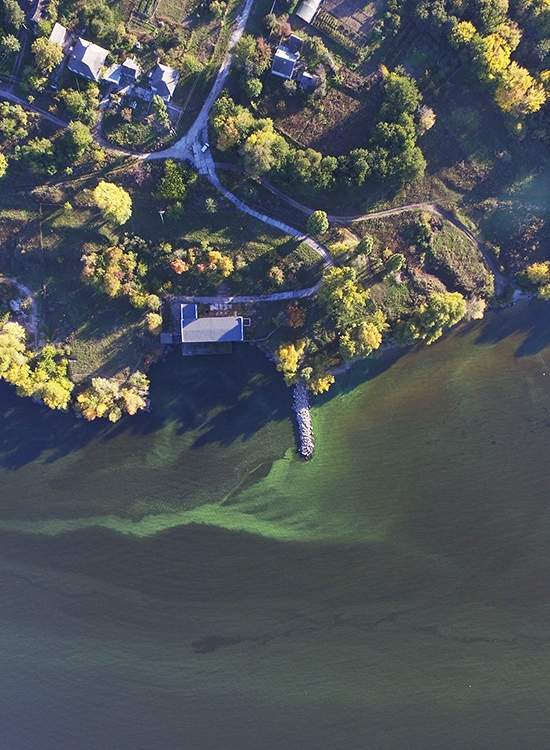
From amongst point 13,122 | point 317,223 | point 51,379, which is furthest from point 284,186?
point 51,379

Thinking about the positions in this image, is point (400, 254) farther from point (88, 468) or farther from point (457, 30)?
point (88, 468)

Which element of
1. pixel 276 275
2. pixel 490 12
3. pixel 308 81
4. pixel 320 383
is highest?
pixel 490 12

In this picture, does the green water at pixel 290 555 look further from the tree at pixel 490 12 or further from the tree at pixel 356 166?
the tree at pixel 490 12

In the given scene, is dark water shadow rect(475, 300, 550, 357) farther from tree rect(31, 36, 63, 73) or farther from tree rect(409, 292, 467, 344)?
tree rect(31, 36, 63, 73)

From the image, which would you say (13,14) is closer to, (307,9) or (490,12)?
(307,9)

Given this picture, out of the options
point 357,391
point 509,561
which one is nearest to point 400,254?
point 357,391
